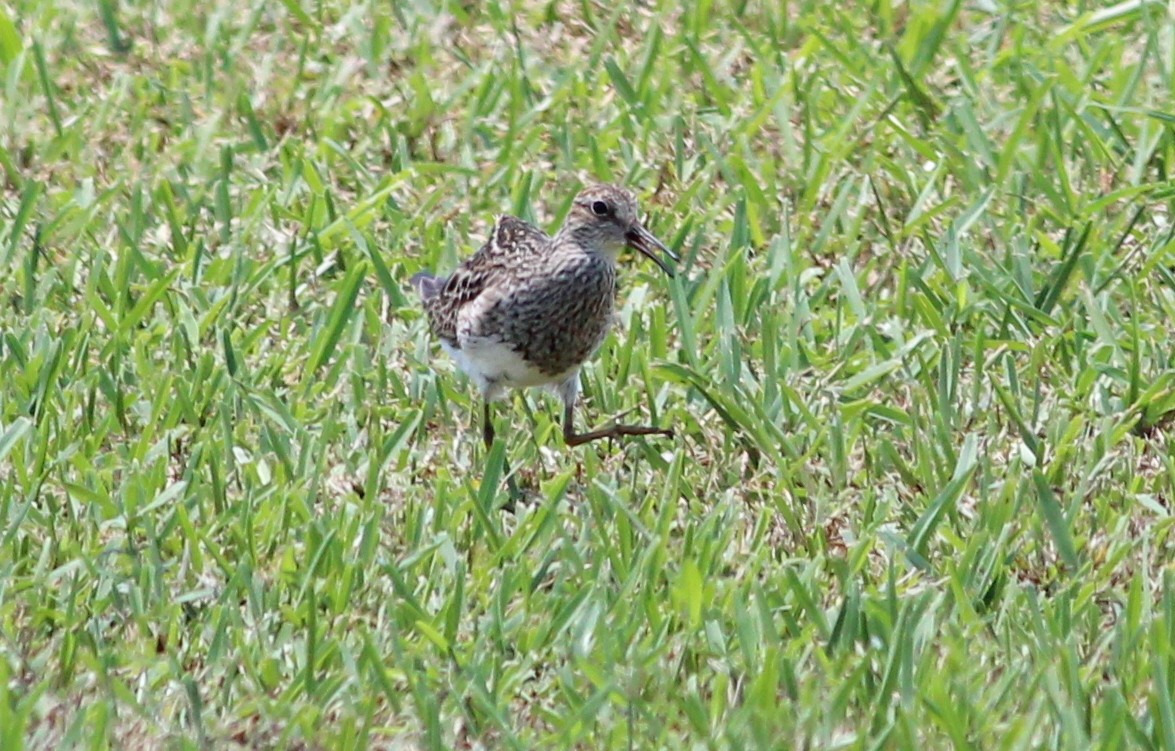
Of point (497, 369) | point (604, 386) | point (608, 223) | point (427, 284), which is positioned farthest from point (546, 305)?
point (427, 284)

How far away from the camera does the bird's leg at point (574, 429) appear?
256 inches

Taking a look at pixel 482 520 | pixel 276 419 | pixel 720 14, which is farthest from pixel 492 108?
pixel 482 520

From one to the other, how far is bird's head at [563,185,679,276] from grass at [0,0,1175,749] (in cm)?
35

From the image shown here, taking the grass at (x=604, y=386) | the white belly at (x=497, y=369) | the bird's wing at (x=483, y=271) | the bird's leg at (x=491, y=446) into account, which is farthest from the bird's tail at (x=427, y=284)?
the bird's leg at (x=491, y=446)

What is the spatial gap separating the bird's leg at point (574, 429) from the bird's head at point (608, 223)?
408 millimetres

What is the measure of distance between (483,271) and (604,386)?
0.51 meters

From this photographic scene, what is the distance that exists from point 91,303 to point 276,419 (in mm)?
946

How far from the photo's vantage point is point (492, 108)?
8555 mm

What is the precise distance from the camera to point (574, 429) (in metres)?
6.80

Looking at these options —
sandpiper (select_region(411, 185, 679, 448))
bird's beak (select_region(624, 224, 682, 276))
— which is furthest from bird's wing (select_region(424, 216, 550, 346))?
bird's beak (select_region(624, 224, 682, 276))

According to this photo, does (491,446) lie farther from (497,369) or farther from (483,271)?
(483,271)

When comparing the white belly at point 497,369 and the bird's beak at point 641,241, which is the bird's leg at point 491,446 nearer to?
the white belly at point 497,369

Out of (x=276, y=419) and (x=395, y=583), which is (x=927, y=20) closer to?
(x=276, y=419)

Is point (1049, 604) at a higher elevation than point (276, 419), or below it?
higher
